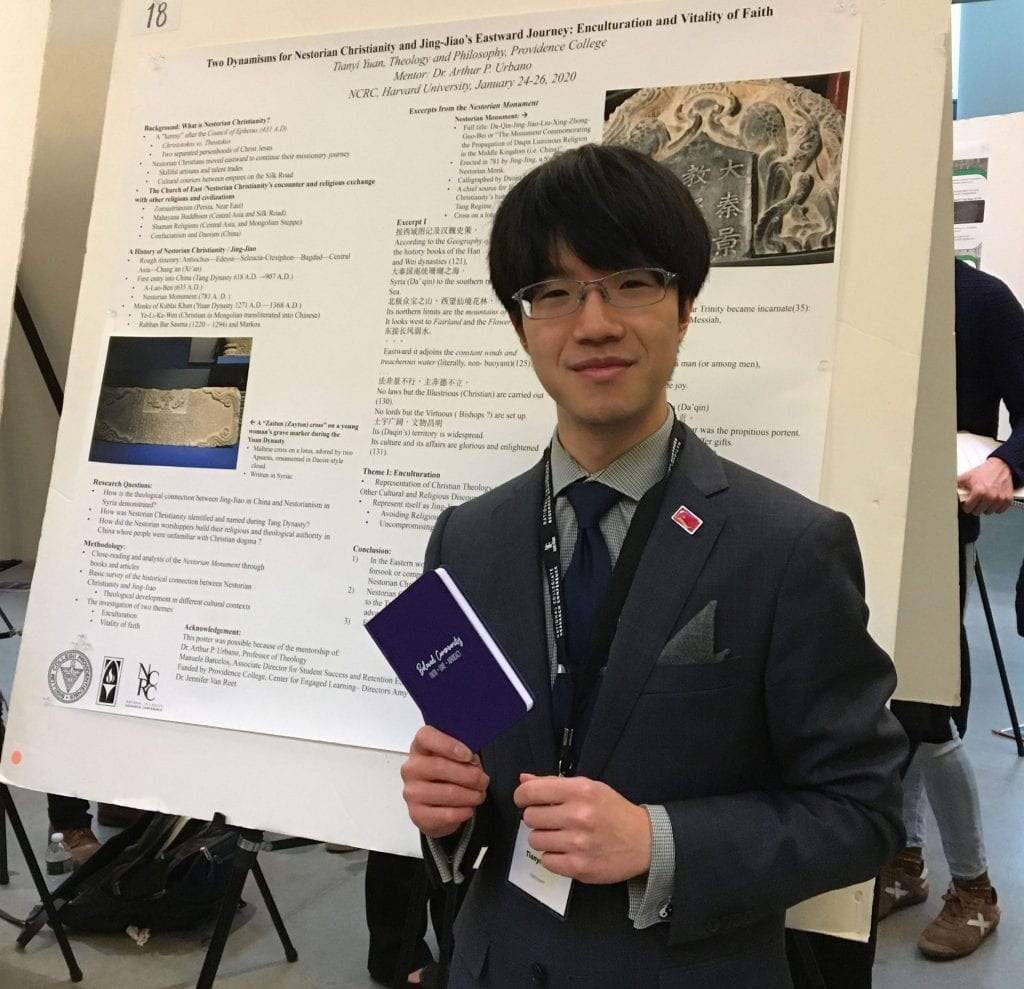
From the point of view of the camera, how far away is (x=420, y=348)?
1.43m

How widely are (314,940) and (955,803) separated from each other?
1.66 meters

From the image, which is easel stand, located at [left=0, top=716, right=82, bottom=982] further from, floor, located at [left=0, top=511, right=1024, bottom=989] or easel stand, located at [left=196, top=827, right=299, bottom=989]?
easel stand, located at [left=196, top=827, right=299, bottom=989]

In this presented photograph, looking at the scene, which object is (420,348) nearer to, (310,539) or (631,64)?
(310,539)

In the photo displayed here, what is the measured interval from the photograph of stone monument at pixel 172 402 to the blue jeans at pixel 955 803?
1.75 meters

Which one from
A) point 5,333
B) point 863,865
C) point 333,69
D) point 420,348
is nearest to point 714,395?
point 420,348

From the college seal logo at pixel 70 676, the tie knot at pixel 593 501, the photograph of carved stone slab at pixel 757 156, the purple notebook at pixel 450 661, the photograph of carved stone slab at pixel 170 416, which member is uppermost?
the photograph of carved stone slab at pixel 757 156

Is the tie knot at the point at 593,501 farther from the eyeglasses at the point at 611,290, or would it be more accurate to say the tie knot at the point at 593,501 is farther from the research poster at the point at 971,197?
the research poster at the point at 971,197

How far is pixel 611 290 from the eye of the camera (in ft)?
3.16

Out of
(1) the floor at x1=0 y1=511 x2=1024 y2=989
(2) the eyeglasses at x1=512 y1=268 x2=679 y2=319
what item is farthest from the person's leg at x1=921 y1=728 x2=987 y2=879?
(2) the eyeglasses at x1=512 y1=268 x2=679 y2=319

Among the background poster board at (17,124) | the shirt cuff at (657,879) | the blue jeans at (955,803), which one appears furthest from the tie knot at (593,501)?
the blue jeans at (955,803)

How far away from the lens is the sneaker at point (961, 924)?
7.18ft

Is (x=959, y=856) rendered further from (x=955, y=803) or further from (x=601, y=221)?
(x=601, y=221)

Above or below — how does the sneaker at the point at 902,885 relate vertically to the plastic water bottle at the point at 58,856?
above

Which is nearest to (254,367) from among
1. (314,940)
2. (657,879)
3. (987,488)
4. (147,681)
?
(147,681)
